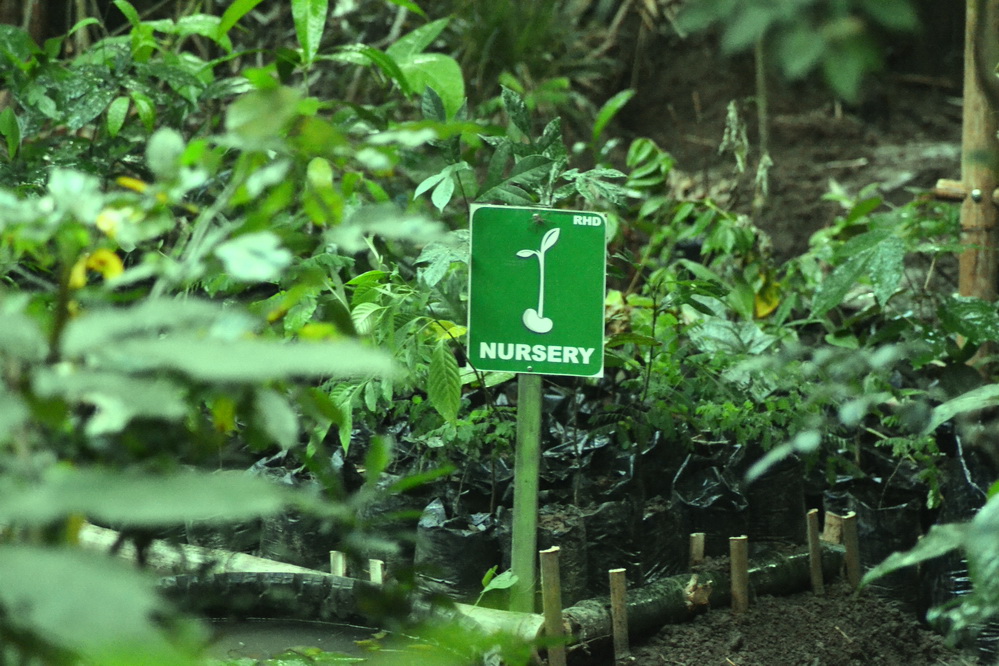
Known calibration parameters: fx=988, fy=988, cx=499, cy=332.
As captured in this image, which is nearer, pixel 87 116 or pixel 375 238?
pixel 87 116

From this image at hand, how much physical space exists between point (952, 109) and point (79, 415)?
5824 mm

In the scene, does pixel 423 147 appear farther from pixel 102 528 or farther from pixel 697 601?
pixel 697 601

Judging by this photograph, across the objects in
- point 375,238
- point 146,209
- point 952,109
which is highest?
point 952,109

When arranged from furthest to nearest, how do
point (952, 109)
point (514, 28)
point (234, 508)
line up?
1. point (952, 109)
2. point (514, 28)
3. point (234, 508)

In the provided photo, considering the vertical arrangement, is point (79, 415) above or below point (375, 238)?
below

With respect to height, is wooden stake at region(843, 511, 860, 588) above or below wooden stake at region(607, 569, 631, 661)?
above

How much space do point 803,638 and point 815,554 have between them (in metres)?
0.28

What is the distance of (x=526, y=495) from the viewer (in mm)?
2004

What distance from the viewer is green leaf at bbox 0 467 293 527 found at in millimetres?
387

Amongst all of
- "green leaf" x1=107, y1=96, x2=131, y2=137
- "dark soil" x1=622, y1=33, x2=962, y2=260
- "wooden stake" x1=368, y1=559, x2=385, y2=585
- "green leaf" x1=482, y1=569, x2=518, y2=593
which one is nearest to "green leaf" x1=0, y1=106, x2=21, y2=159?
"green leaf" x1=107, y1=96, x2=131, y2=137

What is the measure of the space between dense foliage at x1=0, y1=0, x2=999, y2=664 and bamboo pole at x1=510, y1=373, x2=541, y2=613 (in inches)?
6.4

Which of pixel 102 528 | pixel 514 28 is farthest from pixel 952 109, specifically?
pixel 102 528

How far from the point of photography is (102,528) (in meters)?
2.63

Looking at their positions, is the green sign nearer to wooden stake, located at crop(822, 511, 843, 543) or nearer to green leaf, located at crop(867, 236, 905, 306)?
green leaf, located at crop(867, 236, 905, 306)
